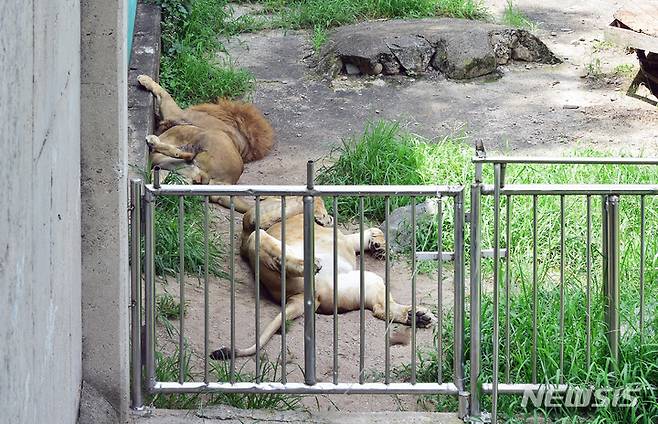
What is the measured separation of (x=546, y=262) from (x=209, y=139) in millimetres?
3004

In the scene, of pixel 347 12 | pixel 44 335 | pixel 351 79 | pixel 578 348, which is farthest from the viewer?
pixel 347 12

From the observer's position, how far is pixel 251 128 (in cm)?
912

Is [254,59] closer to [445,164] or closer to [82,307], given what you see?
[445,164]

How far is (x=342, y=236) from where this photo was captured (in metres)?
7.11

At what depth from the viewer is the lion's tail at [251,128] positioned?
29.8 ft

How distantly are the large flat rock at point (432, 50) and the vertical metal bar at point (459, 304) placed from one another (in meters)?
6.54

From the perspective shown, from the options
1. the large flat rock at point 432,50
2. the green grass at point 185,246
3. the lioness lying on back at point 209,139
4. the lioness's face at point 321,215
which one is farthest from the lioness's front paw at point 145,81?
the large flat rock at point 432,50

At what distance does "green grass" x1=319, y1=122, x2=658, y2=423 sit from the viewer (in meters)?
4.75

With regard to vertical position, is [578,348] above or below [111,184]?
below

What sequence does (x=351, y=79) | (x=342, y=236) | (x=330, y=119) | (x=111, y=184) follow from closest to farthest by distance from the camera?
(x=111, y=184) < (x=342, y=236) < (x=330, y=119) < (x=351, y=79)

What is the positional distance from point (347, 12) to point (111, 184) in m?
8.39

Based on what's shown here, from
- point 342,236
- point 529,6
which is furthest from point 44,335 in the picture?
point 529,6

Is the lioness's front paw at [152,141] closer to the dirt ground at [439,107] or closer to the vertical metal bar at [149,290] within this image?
the dirt ground at [439,107]

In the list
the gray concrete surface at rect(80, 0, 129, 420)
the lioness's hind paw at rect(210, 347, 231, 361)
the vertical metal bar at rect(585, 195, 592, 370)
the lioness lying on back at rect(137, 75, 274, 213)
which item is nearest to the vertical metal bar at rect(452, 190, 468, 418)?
the vertical metal bar at rect(585, 195, 592, 370)
